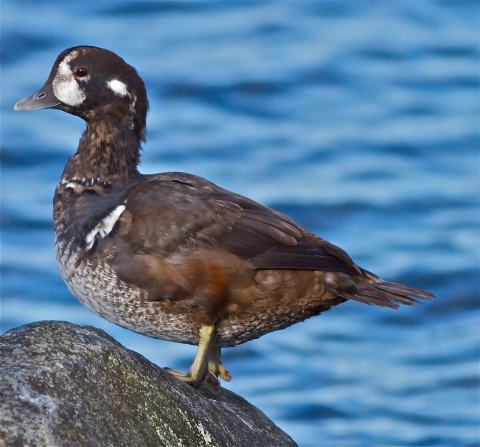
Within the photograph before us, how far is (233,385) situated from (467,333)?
256 cm

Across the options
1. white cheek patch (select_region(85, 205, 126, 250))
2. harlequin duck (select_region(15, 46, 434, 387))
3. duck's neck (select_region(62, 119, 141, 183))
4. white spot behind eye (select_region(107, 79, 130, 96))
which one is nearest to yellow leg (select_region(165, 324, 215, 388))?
harlequin duck (select_region(15, 46, 434, 387))

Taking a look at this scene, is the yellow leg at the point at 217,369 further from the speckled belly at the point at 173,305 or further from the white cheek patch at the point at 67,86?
the white cheek patch at the point at 67,86

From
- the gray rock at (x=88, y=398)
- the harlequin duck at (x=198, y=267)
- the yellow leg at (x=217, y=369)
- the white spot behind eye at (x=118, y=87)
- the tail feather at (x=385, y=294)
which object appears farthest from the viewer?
the white spot behind eye at (x=118, y=87)

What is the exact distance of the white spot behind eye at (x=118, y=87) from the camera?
606 cm

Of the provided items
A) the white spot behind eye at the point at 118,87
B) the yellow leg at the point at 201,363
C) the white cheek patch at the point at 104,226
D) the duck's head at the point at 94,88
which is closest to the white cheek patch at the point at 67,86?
the duck's head at the point at 94,88

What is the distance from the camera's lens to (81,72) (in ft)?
19.9

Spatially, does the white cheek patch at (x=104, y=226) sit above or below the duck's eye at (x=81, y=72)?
below

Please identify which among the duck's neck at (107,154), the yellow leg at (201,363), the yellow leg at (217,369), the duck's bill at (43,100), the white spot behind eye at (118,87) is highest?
the white spot behind eye at (118,87)

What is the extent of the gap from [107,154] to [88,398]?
2607 mm

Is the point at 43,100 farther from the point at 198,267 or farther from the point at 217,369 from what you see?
the point at 217,369

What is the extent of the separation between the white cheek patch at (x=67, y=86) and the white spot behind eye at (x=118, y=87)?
0.61 ft

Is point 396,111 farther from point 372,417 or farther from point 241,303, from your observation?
point 241,303

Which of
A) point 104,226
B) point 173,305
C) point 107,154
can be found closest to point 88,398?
point 173,305

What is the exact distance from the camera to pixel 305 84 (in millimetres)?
13359
